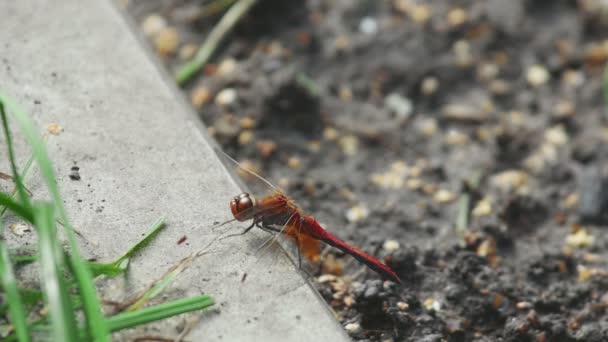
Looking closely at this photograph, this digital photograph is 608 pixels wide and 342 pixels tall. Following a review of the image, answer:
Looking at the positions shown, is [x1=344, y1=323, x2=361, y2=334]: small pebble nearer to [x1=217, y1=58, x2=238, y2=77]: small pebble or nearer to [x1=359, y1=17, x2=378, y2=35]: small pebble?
[x1=217, y1=58, x2=238, y2=77]: small pebble

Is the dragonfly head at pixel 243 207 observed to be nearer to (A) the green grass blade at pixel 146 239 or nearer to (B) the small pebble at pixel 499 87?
(A) the green grass blade at pixel 146 239

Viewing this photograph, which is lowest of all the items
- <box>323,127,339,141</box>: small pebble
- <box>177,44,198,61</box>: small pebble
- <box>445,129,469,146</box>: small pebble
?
<box>445,129,469,146</box>: small pebble

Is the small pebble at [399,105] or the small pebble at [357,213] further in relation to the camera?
the small pebble at [399,105]

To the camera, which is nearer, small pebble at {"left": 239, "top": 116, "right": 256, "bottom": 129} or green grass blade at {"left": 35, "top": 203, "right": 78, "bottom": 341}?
green grass blade at {"left": 35, "top": 203, "right": 78, "bottom": 341}

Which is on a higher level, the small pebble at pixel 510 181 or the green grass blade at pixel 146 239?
the small pebble at pixel 510 181

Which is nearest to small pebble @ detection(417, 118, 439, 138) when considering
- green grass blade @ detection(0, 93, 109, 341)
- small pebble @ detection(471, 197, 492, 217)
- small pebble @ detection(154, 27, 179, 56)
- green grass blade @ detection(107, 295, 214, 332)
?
small pebble @ detection(471, 197, 492, 217)

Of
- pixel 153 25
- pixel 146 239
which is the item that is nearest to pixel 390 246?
pixel 146 239

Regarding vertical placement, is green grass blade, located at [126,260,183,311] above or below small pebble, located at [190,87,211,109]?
below

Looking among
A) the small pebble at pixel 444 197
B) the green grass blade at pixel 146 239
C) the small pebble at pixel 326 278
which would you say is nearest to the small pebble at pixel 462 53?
the small pebble at pixel 444 197
